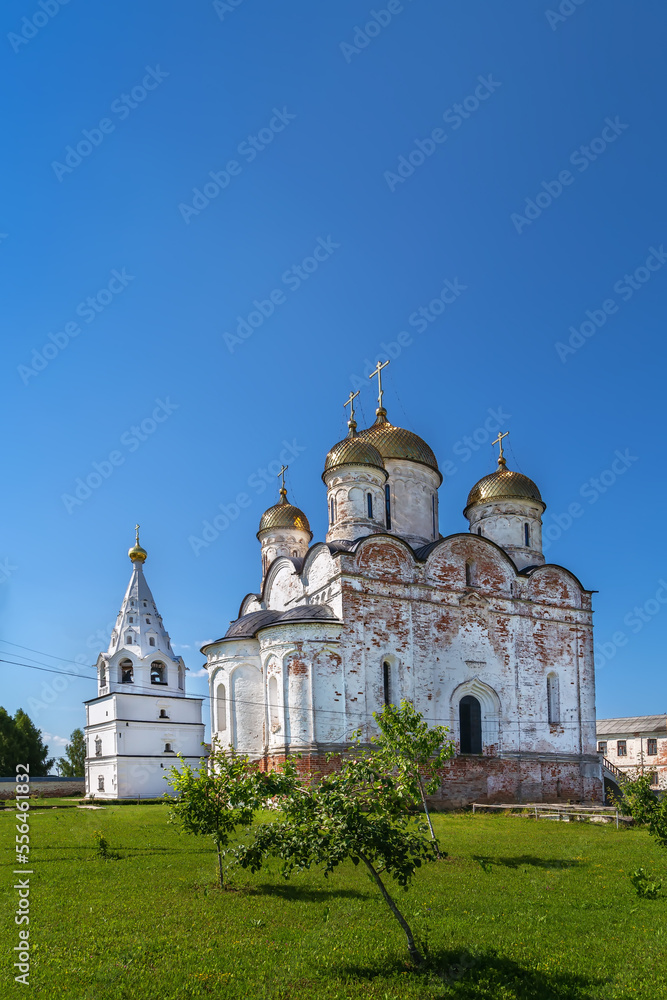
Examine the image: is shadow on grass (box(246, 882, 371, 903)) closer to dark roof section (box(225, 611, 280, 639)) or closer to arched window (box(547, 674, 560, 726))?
dark roof section (box(225, 611, 280, 639))

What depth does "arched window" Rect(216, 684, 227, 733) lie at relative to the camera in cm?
2575

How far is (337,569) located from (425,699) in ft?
16.6

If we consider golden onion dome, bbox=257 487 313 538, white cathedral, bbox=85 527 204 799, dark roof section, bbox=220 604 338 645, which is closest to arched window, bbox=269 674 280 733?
dark roof section, bbox=220 604 338 645

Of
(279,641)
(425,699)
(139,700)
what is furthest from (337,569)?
(139,700)

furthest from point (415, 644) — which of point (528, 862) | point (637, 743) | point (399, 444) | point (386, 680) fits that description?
point (637, 743)

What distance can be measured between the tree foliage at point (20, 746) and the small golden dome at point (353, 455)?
25.5 metres

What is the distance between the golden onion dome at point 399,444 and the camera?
28.9 meters

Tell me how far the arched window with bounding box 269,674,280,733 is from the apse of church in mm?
60

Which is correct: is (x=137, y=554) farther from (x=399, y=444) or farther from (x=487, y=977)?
(x=487, y=977)

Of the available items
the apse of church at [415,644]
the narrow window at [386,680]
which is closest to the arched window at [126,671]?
the apse of church at [415,644]

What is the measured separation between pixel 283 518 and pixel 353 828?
24646 mm

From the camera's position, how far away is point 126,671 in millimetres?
33844

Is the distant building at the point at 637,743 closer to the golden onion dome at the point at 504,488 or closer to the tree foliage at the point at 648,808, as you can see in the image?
the golden onion dome at the point at 504,488

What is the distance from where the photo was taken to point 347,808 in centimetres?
738
